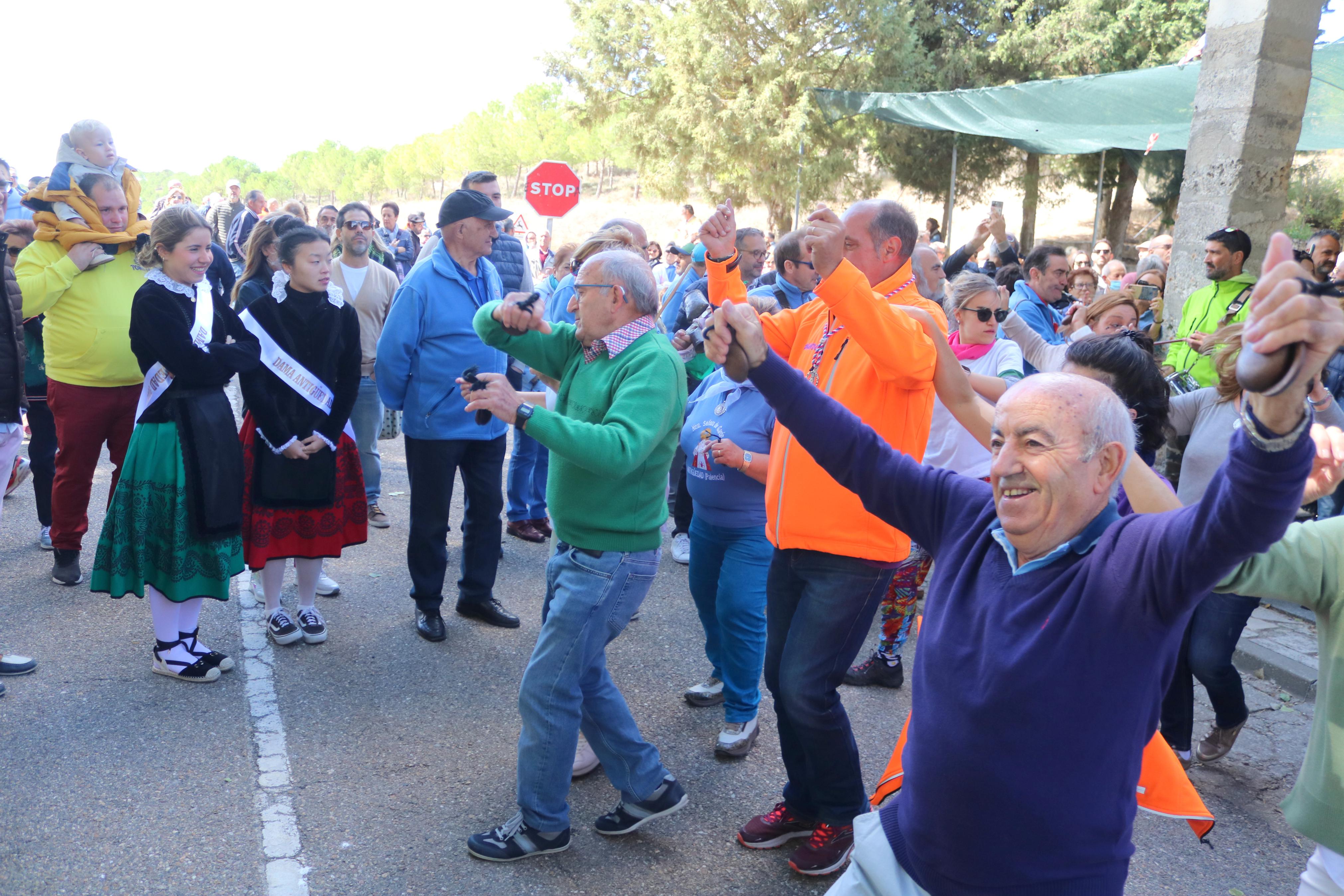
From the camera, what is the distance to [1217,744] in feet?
13.5

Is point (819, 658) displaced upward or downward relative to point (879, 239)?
downward

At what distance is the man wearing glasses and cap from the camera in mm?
4934

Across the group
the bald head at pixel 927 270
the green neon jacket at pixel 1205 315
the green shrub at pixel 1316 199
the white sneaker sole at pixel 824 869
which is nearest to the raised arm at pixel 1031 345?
the bald head at pixel 927 270

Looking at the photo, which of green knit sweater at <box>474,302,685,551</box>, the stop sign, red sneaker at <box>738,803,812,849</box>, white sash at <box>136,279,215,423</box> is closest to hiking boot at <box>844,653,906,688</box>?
red sneaker at <box>738,803,812,849</box>

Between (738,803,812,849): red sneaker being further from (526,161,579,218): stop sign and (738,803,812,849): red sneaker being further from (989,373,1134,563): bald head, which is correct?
(526,161,579,218): stop sign

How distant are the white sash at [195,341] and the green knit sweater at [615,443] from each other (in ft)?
6.58

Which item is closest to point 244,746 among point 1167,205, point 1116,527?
point 1116,527

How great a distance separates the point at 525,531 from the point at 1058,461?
526 centimetres

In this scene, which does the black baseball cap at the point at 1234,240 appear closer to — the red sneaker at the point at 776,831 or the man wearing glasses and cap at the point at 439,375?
the man wearing glasses and cap at the point at 439,375

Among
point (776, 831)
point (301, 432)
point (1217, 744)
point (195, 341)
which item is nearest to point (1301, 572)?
point (776, 831)

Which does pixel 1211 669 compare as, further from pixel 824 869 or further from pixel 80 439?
pixel 80 439

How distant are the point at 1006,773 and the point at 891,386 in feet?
4.75

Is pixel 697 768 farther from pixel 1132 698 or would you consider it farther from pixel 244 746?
pixel 1132 698

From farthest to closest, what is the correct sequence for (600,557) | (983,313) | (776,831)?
(983,313) → (776,831) → (600,557)
